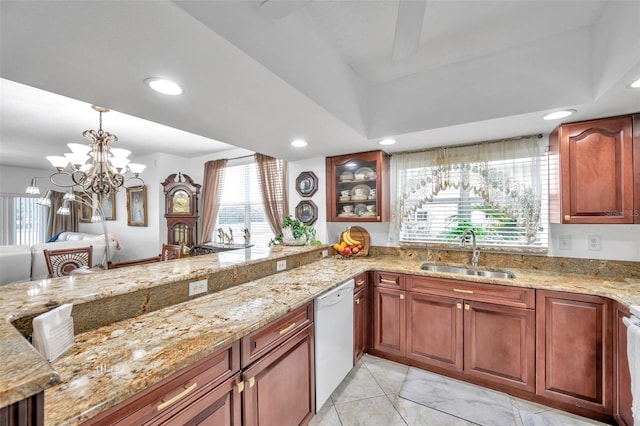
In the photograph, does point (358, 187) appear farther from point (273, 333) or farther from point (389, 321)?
point (273, 333)

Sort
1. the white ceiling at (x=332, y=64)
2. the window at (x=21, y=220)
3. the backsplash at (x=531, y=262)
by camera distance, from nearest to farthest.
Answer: the white ceiling at (x=332, y=64) < the backsplash at (x=531, y=262) < the window at (x=21, y=220)

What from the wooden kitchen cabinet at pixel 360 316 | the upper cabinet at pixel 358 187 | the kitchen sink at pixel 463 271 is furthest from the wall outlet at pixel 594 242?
the wooden kitchen cabinet at pixel 360 316

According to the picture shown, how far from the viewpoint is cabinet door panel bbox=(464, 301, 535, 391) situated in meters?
1.90

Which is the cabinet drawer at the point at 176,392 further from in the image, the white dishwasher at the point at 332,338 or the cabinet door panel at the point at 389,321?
the cabinet door panel at the point at 389,321

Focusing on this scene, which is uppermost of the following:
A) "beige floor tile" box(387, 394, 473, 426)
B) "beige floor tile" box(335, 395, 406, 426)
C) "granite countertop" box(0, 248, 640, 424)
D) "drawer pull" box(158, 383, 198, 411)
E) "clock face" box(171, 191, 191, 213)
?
"clock face" box(171, 191, 191, 213)

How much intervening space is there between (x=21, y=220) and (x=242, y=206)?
553cm

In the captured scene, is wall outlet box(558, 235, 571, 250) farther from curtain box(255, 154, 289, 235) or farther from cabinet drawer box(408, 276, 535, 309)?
curtain box(255, 154, 289, 235)

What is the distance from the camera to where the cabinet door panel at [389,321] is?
2.35m

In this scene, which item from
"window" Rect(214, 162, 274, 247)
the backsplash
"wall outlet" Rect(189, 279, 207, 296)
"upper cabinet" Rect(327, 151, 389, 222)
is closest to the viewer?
"wall outlet" Rect(189, 279, 207, 296)

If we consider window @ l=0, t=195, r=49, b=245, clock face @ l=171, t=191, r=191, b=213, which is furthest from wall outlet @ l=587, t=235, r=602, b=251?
window @ l=0, t=195, r=49, b=245

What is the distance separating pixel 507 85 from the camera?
5.92ft

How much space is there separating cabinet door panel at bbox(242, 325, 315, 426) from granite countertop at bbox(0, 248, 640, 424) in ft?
0.75

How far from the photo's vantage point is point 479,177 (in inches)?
99.0

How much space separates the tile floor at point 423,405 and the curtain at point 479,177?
131 centimetres
